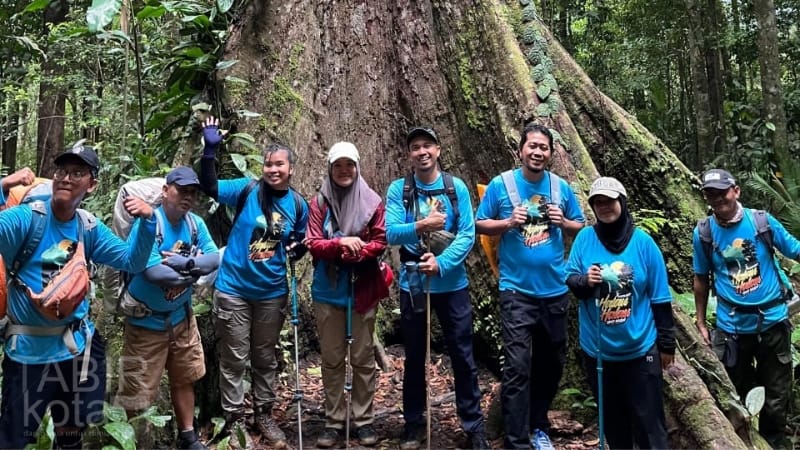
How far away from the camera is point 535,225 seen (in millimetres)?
4520

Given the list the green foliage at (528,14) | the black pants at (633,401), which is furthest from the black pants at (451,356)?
the green foliage at (528,14)

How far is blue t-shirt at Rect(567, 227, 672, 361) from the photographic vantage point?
154 inches

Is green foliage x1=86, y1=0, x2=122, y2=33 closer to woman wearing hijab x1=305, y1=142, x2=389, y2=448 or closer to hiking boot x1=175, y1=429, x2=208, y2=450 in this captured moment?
woman wearing hijab x1=305, y1=142, x2=389, y2=448

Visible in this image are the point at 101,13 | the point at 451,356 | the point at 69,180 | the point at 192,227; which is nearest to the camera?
the point at 69,180

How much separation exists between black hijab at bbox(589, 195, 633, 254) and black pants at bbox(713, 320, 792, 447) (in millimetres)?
1573

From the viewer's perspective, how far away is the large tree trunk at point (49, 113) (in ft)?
40.8

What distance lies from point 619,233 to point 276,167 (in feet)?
7.70

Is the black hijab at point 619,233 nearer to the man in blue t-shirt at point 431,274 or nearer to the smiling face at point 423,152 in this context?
the man in blue t-shirt at point 431,274

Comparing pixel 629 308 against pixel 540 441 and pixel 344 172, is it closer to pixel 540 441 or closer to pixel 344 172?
pixel 540 441

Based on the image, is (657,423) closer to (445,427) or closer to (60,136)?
(445,427)

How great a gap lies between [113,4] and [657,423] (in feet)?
16.2

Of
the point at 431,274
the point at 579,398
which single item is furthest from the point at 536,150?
the point at 579,398

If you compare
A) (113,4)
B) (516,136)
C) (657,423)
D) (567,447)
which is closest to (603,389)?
(657,423)

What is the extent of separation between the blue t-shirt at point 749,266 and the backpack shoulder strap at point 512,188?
5.04 ft
